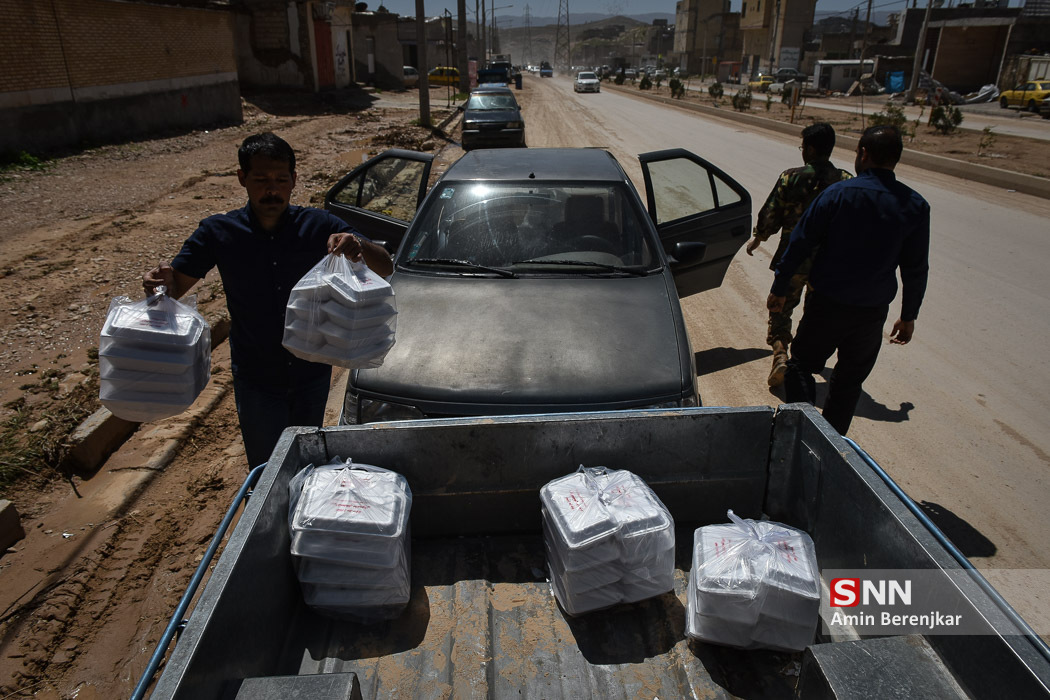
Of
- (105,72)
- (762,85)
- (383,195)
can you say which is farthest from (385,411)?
(762,85)

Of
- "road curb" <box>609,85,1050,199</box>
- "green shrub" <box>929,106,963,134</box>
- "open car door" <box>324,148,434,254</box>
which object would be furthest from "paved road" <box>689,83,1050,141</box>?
"open car door" <box>324,148,434,254</box>

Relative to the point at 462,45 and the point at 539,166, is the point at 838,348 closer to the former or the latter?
the point at 539,166

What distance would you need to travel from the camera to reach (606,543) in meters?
2.05

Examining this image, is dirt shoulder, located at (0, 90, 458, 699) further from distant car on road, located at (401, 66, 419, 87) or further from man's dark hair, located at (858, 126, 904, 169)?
distant car on road, located at (401, 66, 419, 87)

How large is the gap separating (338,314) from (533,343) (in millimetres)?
1113

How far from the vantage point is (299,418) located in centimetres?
305

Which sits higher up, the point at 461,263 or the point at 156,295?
the point at 156,295

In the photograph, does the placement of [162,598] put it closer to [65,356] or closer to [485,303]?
[485,303]

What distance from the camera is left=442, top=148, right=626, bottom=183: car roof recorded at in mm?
4398

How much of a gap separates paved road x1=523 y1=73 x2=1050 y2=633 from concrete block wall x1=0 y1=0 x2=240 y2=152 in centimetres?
1535

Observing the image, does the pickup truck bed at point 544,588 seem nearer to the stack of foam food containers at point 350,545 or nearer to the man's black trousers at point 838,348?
the stack of foam food containers at point 350,545

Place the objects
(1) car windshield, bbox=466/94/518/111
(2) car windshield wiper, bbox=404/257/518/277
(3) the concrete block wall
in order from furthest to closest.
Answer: (1) car windshield, bbox=466/94/518/111
(3) the concrete block wall
(2) car windshield wiper, bbox=404/257/518/277

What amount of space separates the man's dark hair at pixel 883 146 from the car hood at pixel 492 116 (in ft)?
50.3

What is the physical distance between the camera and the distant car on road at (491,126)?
17641 millimetres
